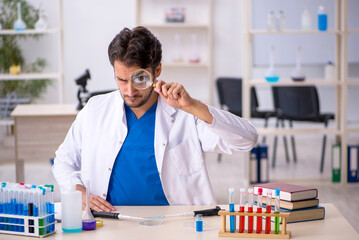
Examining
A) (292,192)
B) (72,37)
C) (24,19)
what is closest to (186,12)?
(72,37)

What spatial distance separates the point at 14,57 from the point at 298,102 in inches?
127

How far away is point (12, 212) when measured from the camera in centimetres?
174

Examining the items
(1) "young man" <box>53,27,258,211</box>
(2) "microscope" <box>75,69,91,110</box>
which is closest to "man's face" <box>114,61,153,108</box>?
(1) "young man" <box>53,27,258,211</box>

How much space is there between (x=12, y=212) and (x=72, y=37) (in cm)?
520

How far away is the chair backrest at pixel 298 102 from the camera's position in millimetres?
5285

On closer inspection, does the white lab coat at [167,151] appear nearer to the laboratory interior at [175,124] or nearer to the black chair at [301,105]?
the laboratory interior at [175,124]

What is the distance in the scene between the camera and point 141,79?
2.01 metres

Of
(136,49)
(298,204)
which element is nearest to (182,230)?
(298,204)

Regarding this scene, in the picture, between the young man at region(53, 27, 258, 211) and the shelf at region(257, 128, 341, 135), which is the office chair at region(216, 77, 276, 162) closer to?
the shelf at region(257, 128, 341, 135)

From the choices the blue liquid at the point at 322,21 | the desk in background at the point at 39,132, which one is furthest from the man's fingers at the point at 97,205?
the blue liquid at the point at 322,21

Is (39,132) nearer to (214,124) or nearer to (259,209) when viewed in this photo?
(214,124)

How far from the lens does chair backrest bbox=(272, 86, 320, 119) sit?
5285 mm

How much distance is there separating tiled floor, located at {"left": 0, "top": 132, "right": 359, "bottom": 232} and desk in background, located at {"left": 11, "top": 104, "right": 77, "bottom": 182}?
1.33 ft

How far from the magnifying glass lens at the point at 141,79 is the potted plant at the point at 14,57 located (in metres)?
4.47
